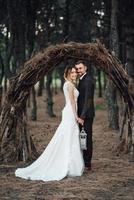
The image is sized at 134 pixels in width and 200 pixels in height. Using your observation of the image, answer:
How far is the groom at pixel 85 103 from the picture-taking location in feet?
33.8

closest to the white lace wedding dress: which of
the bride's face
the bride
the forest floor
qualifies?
the bride

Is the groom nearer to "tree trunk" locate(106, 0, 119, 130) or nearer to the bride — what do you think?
the bride

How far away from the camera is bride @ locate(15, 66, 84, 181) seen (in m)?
10.1

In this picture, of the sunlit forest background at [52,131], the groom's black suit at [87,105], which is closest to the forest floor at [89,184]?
the sunlit forest background at [52,131]

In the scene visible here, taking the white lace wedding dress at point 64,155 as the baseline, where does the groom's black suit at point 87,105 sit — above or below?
above

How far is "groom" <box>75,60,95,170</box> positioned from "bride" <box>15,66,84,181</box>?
13 centimetres

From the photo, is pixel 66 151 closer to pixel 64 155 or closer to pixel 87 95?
pixel 64 155

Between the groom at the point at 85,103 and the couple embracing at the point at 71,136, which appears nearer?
the couple embracing at the point at 71,136

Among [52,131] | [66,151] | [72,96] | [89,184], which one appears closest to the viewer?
[89,184]

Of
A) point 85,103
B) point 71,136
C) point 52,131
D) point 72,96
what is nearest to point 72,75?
point 72,96

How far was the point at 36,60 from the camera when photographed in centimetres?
1127

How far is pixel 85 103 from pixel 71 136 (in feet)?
2.31

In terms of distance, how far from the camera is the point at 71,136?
401 inches

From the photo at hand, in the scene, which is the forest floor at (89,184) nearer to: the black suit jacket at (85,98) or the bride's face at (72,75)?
the black suit jacket at (85,98)
